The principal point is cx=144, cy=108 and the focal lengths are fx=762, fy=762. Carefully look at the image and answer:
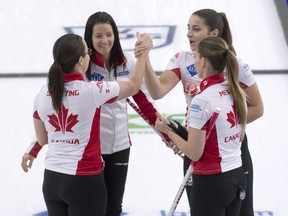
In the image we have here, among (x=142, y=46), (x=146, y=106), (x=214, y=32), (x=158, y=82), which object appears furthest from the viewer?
(x=146, y=106)

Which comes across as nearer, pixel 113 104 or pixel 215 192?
pixel 215 192

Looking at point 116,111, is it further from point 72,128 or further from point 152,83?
point 72,128

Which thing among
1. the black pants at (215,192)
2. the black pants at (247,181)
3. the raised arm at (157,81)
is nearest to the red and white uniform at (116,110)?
the raised arm at (157,81)

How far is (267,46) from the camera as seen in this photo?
658 centimetres

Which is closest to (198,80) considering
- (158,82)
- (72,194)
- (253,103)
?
(158,82)

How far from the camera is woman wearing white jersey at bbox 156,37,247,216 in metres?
2.96

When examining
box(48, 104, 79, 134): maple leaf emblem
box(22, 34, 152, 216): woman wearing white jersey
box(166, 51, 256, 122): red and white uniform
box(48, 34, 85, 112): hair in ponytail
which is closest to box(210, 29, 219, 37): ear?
box(166, 51, 256, 122): red and white uniform

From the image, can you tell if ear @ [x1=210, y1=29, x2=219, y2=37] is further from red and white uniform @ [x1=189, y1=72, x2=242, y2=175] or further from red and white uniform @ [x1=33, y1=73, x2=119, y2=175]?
red and white uniform @ [x1=33, y1=73, x2=119, y2=175]

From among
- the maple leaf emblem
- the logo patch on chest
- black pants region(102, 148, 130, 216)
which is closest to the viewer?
the maple leaf emblem

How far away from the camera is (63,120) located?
302 centimetres

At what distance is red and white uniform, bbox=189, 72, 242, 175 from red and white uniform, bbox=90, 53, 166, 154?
607 mm

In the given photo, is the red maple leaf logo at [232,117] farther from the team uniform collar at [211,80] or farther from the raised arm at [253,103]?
the raised arm at [253,103]

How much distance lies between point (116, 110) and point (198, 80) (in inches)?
16.1

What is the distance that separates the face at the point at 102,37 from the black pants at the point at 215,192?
752mm
